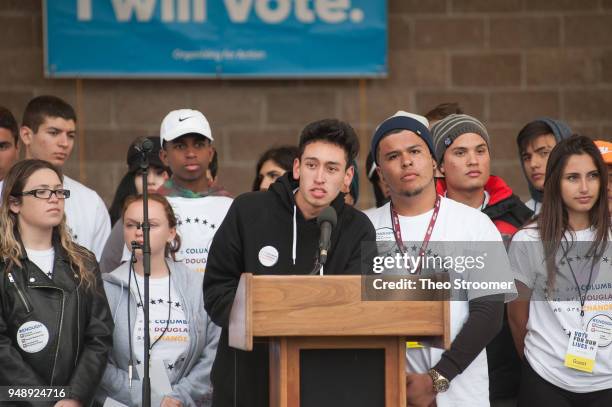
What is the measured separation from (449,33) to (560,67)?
32.4 inches

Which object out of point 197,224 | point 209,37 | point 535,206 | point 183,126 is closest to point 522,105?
point 209,37

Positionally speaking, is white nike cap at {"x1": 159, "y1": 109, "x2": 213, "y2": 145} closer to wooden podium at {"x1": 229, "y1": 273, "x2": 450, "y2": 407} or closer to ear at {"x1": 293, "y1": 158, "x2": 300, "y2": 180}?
ear at {"x1": 293, "y1": 158, "x2": 300, "y2": 180}

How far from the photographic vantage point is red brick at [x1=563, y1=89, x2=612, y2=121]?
8.15 m

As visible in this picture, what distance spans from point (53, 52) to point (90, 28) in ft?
1.01

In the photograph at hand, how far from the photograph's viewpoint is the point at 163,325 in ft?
17.3

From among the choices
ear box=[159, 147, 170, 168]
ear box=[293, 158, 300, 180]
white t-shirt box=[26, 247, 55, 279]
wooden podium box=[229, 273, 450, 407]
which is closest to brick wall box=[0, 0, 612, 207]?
ear box=[159, 147, 170, 168]

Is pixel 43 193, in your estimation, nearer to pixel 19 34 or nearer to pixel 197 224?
pixel 197 224

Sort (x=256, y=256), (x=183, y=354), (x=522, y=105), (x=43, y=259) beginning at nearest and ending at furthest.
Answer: (x=256, y=256)
(x=43, y=259)
(x=183, y=354)
(x=522, y=105)

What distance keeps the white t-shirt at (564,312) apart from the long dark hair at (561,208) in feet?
0.10

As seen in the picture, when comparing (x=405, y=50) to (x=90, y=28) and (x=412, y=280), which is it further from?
(x=412, y=280)

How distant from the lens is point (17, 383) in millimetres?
4836

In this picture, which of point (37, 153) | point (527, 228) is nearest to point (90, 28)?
point (37, 153)

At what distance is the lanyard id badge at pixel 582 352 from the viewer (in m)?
4.84

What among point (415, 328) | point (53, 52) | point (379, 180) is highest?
point (53, 52)
